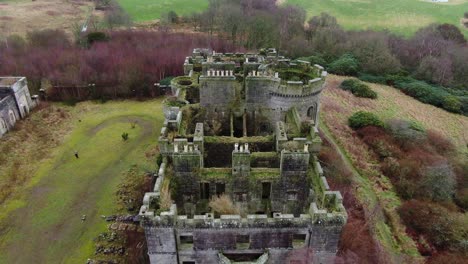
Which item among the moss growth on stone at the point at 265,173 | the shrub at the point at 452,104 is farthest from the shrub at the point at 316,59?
the moss growth on stone at the point at 265,173

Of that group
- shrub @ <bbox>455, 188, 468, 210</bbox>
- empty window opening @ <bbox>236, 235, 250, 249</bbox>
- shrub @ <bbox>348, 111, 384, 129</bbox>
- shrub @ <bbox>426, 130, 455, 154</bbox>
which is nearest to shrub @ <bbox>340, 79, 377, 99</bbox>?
shrub @ <bbox>348, 111, 384, 129</bbox>

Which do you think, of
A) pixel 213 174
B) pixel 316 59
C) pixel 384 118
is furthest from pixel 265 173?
pixel 316 59

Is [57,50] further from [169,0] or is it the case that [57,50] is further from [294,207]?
[294,207]

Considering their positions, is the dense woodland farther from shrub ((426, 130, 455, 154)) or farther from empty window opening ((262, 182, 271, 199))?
empty window opening ((262, 182, 271, 199))

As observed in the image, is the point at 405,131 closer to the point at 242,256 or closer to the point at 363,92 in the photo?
the point at 363,92

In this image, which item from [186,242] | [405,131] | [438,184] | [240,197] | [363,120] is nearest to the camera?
[186,242]
